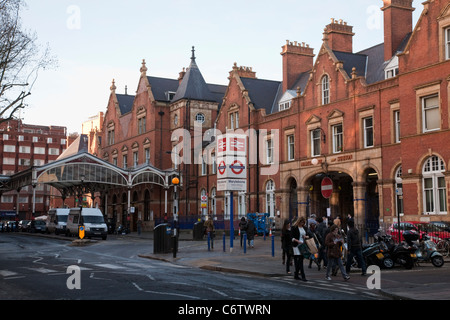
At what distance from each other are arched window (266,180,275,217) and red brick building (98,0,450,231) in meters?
0.09

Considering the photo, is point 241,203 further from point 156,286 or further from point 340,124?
point 156,286

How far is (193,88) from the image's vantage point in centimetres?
6394

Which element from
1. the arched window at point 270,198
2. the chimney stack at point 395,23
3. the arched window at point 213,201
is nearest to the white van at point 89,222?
the arched window at point 270,198

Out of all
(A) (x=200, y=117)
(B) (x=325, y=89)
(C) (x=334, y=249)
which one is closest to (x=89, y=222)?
(B) (x=325, y=89)

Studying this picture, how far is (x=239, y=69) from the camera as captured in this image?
194 ft

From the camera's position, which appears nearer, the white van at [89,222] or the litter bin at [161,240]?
the litter bin at [161,240]

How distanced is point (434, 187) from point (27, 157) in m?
106

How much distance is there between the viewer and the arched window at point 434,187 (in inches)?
1253

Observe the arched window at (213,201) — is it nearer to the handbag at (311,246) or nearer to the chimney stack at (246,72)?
the chimney stack at (246,72)

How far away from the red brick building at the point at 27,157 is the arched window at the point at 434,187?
306 ft

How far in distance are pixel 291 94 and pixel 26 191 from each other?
8486 cm
